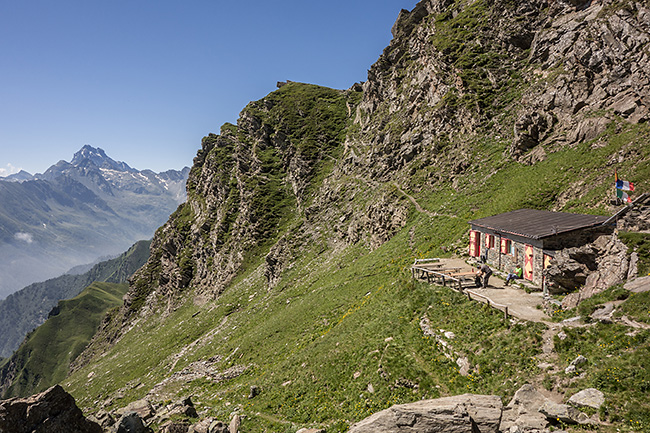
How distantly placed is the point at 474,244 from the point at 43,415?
37.9m

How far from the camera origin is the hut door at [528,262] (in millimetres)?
26438

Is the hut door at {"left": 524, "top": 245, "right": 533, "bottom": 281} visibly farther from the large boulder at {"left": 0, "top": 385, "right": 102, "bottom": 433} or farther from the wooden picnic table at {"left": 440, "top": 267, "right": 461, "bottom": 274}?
the large boulder at {"left": 0, "top": 385, "right": 102, "bottom": 433}

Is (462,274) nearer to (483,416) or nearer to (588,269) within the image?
(588,269)

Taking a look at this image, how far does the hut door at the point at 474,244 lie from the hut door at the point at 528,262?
7182 millimetres

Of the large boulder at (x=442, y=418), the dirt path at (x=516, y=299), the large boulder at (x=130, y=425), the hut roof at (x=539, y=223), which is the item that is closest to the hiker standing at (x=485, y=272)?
the dirt path at (x=516, y=299)

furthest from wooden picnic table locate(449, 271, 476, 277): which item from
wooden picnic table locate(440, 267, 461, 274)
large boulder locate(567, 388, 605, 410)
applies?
large boulder locate(567, 388, 605, 410)

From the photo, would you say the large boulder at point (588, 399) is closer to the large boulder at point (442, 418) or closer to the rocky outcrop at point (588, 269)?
the large boulder at point (442, 418)

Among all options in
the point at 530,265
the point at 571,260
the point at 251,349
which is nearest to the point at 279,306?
the point at 251,349

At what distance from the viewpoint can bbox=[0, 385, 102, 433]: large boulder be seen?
1802cm

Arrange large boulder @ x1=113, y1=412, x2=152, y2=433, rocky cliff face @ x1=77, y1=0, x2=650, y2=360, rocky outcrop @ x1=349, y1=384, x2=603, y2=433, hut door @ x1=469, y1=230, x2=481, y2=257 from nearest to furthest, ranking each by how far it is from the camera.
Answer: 1. rocky outcrop @ x1=349, y1=384, x2=603, y2=433
2. large boulder @ x1=113, y1=412, x2=152, y2=433
3. hut door @ x1=469, y1=230, x2=481, y2=257
4. rocky cliff face @ x1=77, y1=0, x2=650, y2=360

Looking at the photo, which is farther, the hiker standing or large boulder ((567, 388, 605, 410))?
the hiker standing

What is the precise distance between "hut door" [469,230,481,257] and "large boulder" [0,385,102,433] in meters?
35.9

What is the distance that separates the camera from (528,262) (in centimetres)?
2684

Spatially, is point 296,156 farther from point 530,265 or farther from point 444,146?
point 530,265
